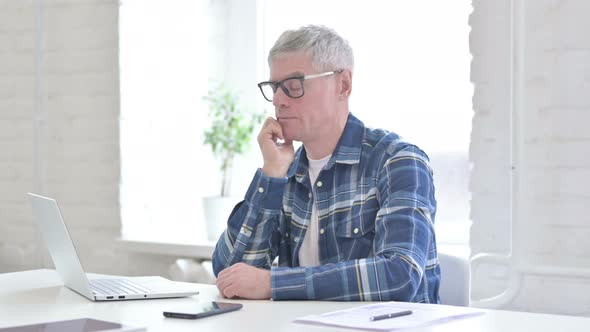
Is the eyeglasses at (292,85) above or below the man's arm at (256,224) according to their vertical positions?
above

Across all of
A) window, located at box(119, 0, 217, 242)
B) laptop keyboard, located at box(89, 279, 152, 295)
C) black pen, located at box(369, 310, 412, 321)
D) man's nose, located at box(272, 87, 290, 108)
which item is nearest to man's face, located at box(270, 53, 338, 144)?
man's nose, located at box(272, 87, 290, 108)

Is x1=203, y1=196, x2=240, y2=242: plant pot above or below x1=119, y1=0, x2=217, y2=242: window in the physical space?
below

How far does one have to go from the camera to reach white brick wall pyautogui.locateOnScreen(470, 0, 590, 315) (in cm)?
243

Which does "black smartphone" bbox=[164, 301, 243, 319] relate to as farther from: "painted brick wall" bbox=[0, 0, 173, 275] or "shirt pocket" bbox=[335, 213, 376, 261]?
"painted brick wall" bbox=[0, 0, 173, 275]

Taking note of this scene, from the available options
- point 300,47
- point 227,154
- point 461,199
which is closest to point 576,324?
point 300,47

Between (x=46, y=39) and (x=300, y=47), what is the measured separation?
5.71 feet

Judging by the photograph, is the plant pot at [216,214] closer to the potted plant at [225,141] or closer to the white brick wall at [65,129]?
the potted plant at [225,141]

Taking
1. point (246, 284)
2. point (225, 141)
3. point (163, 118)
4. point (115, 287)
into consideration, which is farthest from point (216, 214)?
point (246, 284)

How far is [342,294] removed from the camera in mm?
1849

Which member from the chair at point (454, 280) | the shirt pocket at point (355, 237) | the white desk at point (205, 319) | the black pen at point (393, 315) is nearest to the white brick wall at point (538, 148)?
the chair at point (454, 280)

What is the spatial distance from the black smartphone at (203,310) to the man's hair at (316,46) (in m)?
0.71

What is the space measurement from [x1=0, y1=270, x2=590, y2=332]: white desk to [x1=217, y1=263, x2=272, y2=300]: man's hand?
3cm

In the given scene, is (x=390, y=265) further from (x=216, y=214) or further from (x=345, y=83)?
(x=216, y=214)

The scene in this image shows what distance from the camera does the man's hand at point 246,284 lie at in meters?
1.86
